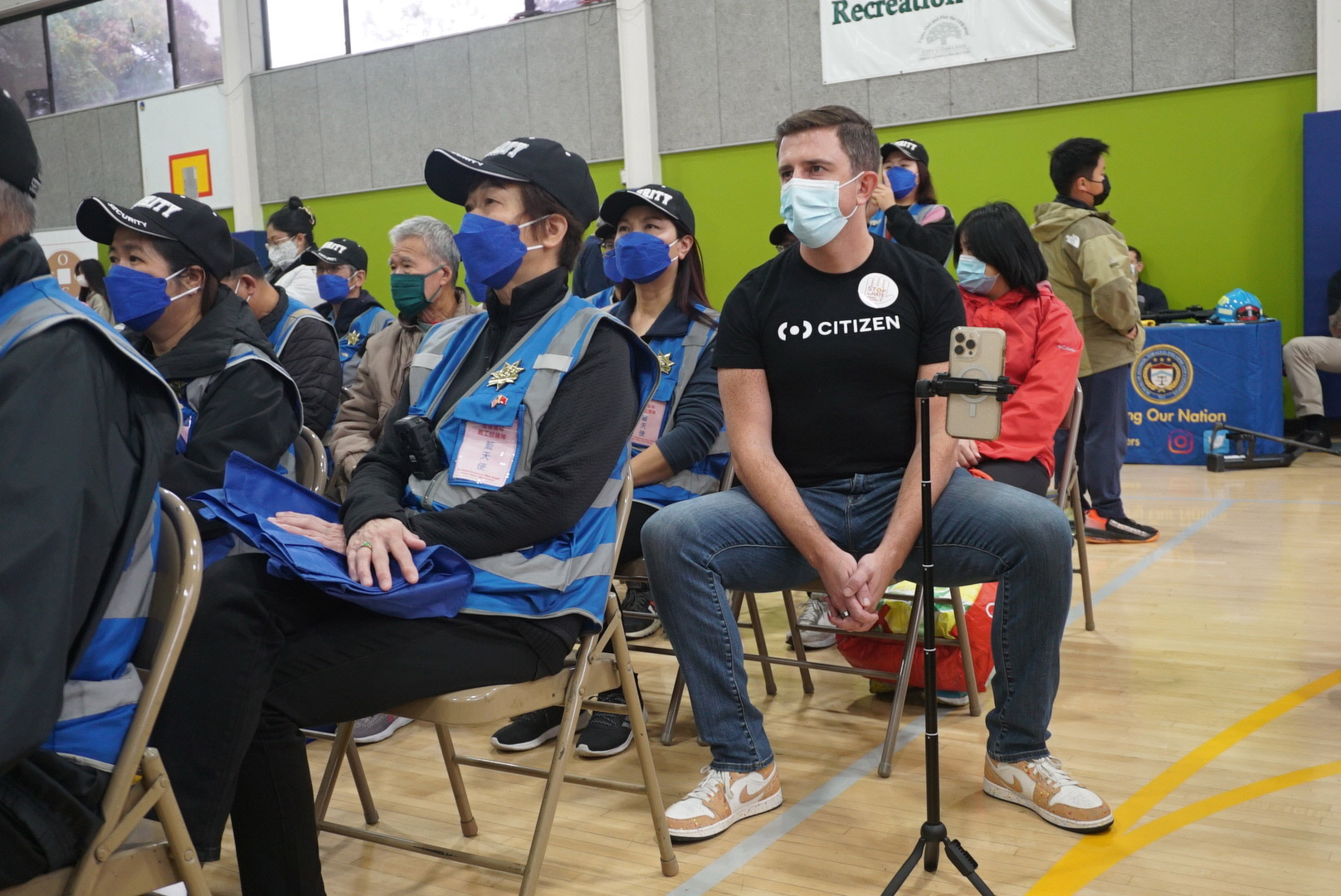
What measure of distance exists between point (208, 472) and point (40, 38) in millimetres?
14867

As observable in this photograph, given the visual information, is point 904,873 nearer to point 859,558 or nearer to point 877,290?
point 859,558

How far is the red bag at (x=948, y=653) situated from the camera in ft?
10.8

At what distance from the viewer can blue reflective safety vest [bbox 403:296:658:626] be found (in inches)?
82.0

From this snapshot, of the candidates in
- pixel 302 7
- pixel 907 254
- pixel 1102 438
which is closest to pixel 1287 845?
pixel 907 254

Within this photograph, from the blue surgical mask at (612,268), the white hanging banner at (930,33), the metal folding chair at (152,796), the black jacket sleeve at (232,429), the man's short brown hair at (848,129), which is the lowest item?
the metal folding chair at (152,796)

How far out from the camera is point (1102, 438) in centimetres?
544

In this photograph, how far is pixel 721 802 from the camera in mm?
2525

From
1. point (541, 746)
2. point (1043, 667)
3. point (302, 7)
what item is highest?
point (302, 7)

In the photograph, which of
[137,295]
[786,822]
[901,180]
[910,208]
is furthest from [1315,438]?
[137,295]

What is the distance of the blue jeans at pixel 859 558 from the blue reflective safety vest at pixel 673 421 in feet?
2.03

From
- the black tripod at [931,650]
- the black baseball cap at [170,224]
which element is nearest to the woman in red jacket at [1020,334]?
the black tripod at [931,650]

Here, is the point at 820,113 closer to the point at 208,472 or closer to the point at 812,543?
the point at 812,543

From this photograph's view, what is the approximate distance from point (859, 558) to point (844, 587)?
7.1 inches

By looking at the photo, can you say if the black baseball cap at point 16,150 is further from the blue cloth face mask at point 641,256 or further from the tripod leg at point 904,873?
the blue cloth face mask at point 641,256
